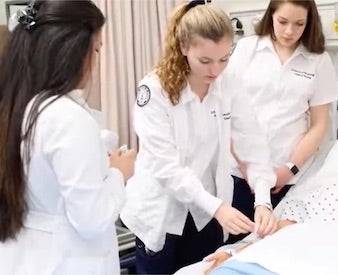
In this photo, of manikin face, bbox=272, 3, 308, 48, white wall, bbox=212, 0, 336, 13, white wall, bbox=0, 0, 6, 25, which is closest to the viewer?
manikin face, bbox=272, 3, 308, 48

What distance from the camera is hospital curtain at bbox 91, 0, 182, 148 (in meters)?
2.77

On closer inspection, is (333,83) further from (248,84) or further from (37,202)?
(37,202)

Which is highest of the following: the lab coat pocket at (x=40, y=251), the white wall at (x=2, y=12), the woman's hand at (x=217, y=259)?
the white wall at (x=2, y=12)

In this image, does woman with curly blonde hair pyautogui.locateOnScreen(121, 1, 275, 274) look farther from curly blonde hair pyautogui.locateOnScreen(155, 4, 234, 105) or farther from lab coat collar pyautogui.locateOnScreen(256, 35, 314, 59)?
lab coat collar pyautogui.locateOnScreen(256, 35, 314, 59)

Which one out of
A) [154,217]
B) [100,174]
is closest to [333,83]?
[154,217]

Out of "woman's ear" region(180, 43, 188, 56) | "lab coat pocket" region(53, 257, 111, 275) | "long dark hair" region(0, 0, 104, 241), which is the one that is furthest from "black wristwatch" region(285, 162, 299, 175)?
"long dark hair" region(0, 0, 104, 241)

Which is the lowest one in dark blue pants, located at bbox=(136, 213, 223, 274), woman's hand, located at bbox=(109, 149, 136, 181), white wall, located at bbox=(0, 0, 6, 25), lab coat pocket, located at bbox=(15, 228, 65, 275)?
dark blue pants, located at bbox=(136, 213, 223, 274)

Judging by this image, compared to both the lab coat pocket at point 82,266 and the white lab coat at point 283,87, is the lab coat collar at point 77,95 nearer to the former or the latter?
the lab coat pocket at point 82,266

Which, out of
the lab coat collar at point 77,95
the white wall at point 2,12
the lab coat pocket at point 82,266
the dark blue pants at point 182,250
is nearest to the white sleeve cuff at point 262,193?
the dark blue pants at point 182,250

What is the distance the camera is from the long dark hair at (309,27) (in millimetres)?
1880

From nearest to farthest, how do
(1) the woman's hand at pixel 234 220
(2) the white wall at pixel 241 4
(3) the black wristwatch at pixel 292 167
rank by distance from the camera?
(1) the woman's hand at pixel 234 220 → (3) the black wristwatch at pixel 292 167 → (2) the white wall at pixel 241 4

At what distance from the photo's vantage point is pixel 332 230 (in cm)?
157

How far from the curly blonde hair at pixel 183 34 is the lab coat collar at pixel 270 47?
47 cm

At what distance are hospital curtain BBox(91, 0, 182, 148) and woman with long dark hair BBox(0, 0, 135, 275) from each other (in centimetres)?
164
